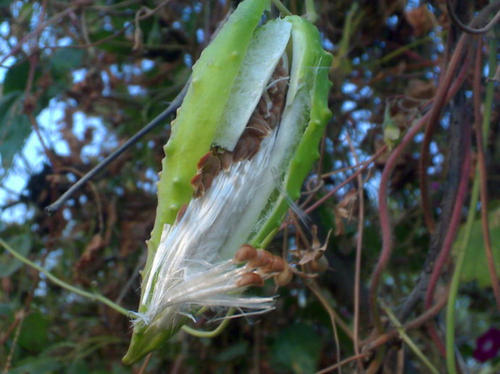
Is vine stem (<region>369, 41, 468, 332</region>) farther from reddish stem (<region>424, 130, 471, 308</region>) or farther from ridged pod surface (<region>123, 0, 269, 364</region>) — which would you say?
ridged pod surface (<region>123, 0, 269, 364</region>)

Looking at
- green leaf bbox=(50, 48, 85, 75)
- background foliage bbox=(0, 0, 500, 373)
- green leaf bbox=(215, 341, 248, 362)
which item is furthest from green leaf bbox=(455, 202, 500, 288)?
green leaf bbox=(50, 48, 85, 75)

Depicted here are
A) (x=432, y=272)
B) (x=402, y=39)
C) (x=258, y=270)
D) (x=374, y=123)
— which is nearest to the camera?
(x=258, y=270)

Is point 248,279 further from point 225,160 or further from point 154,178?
point 154,178

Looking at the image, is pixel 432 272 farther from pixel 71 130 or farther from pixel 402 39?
pixel 71 130

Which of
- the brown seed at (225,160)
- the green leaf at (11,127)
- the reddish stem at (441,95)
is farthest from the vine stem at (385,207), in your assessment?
the green leaf at (11,127)

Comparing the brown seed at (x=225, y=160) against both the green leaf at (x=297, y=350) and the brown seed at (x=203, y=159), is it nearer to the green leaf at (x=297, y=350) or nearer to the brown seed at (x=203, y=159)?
the brown seed at (x=203, y=159)

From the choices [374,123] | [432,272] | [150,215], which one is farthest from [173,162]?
[150,215]
